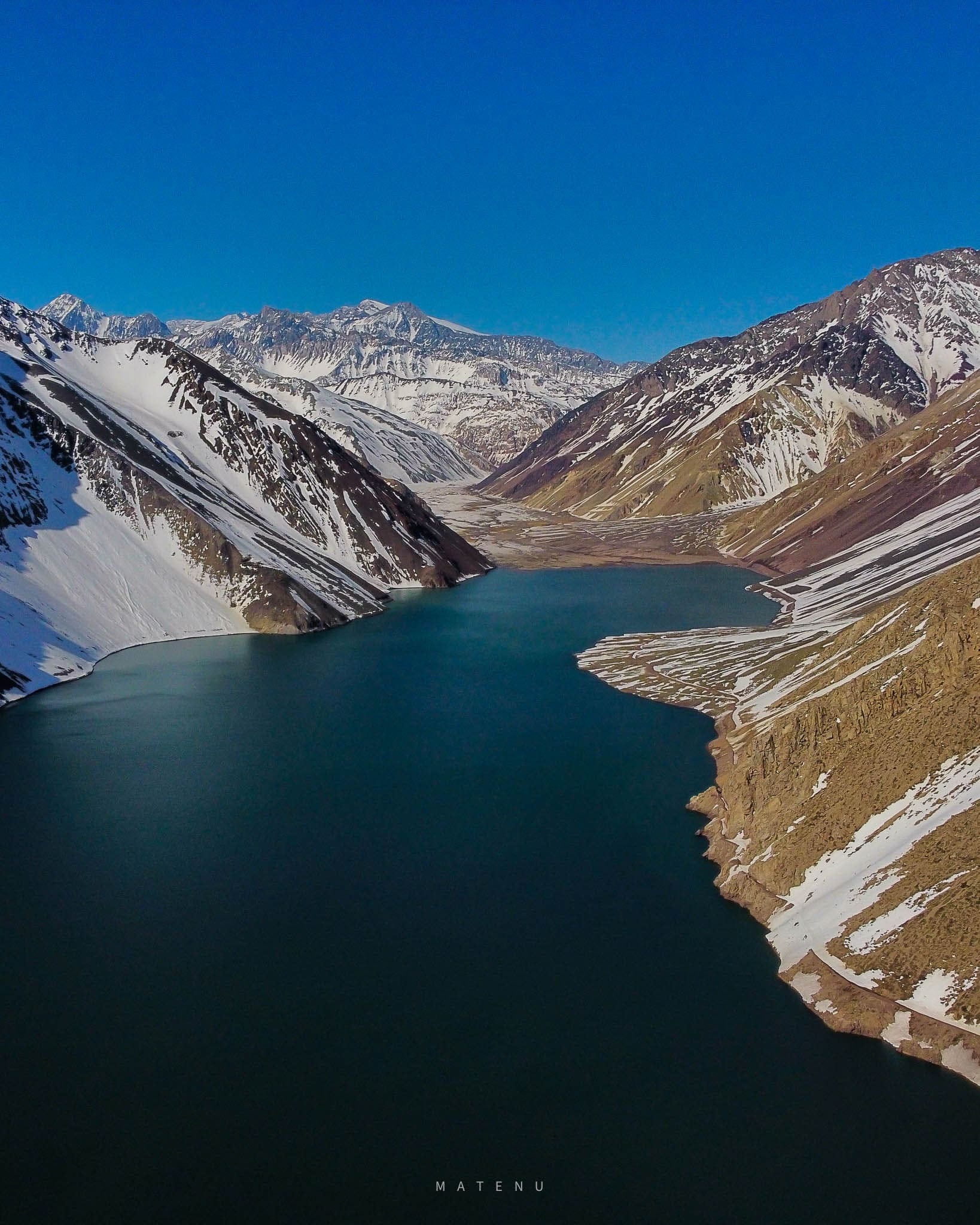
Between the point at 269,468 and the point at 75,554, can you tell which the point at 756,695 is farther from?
the point at 269,468

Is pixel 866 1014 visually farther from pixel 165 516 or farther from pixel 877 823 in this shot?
pixel 165 516

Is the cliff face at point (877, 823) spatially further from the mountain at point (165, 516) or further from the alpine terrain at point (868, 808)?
the mountain at point (165, 516)

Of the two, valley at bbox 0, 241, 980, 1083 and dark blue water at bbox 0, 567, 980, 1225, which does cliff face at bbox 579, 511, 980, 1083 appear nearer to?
valley at bbox 0, 241, 980, 1083

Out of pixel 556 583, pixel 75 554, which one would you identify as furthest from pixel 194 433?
pixel 556 583

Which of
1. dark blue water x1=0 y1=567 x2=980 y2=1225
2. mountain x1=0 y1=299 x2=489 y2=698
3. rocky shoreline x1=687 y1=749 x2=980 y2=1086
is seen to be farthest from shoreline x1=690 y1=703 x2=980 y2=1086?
mountain x1=0 y1=299 x2=489 y2=698

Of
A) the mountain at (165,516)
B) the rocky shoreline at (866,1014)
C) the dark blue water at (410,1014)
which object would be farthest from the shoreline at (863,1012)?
the mountain at (165,516)

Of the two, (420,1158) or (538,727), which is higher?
(538,727)
